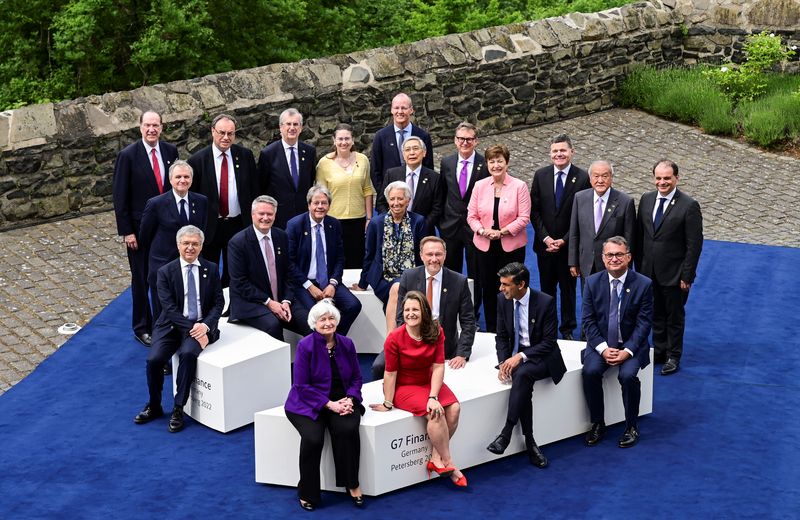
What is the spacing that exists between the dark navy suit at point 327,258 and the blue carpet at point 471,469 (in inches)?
19.8

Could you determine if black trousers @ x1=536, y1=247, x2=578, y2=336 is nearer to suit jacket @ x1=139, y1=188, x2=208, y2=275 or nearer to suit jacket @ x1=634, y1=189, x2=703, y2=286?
suit jacket @ x1=634, y1=189, x2=703, y2=286

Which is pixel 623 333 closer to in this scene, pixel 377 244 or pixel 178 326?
pixel 377 244

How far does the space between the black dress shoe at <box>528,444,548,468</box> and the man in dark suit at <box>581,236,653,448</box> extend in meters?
0.45

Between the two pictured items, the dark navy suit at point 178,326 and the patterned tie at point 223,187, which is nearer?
the dark navy suit at point 178,326

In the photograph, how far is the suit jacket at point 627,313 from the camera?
8.95 meters

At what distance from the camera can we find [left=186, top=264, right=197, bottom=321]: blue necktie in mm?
9312

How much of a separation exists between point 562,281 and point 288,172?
244cm

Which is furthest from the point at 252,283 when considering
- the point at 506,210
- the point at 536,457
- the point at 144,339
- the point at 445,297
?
the point at 536,457

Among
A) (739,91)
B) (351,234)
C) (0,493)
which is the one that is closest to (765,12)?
(739,91)

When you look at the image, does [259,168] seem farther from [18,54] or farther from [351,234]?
[18,54]

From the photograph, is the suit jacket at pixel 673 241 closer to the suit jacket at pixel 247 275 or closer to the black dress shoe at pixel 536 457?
the black dress shoe at pixel 536 457

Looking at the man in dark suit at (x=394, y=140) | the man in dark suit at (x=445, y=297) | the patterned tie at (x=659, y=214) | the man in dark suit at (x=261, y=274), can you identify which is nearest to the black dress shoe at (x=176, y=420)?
the man in dark suit at (x=261, y=274)

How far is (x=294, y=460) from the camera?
818cm

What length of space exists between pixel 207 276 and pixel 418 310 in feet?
6.29
